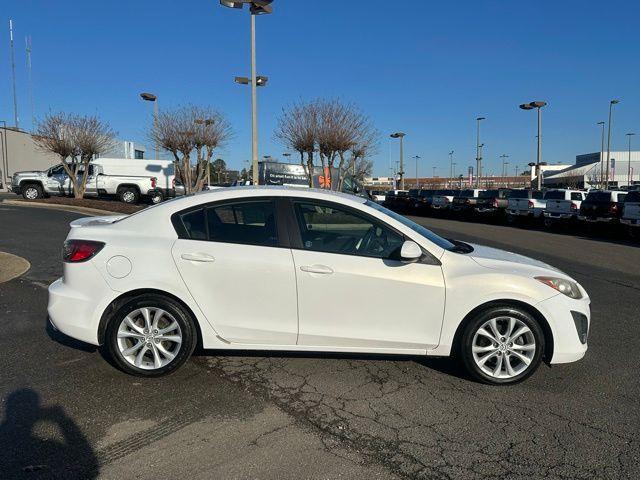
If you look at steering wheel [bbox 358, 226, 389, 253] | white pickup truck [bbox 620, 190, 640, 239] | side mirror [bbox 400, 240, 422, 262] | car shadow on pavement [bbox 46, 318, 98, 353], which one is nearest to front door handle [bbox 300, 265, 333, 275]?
steering wheel [bbox 358, 226, 389, 253]

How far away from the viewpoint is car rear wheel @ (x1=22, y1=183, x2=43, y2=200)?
24.7 metres

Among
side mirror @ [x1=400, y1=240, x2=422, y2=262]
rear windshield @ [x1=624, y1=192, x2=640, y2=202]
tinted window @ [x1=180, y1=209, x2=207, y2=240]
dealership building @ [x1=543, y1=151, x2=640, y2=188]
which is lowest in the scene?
side mirror @ [x1=400, y1=240, x2=422, y2=262]

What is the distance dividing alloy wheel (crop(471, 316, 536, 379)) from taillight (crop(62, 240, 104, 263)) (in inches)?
125

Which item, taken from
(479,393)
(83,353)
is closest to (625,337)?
(479,393)

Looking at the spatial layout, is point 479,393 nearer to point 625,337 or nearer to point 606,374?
point 606,374

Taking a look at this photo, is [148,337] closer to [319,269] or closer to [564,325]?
[319,269]

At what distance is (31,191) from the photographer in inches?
974

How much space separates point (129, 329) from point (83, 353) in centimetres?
95

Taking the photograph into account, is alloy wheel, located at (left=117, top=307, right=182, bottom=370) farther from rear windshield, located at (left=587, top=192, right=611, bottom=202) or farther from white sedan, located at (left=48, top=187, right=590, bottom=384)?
rear windshield, located at (left=587, top=192, right=611, bottom=202)

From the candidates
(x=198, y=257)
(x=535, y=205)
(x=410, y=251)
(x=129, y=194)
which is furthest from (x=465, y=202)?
(x=198, y=257)

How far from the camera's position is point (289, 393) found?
3916 millimetres

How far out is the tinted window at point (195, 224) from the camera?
13.7ft

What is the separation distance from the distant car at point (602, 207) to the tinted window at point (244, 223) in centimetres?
1720

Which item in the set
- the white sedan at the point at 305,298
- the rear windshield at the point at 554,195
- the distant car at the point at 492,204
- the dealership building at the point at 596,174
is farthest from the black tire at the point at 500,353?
the dealership building at the point at 596,174
